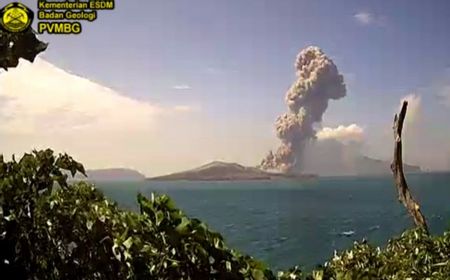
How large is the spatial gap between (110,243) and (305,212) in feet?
106

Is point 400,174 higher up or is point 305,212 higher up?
point 400,174

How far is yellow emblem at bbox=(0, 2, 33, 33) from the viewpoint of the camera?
1956 mm

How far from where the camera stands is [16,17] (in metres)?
2.03

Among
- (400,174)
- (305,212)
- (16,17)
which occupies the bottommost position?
(305,212)

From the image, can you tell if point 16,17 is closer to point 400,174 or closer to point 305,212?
point 400,174

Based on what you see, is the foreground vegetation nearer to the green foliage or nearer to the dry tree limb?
the green foliage

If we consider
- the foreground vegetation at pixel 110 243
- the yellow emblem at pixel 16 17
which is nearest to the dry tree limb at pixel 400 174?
the foreground vegetation at pixel 110 243

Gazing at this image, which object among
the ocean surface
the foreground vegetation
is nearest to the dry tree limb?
the foreground vegetation

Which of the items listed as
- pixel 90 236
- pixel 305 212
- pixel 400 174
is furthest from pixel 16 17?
pixel 305 212

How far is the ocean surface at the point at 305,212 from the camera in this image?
20.6 metres

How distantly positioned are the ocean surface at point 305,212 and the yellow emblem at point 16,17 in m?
11.1

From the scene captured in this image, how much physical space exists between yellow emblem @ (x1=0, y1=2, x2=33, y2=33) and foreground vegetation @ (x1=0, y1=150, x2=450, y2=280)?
685 millimetres

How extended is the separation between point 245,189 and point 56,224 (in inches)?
1725

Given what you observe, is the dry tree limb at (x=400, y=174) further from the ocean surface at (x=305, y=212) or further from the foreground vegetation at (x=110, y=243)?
the ocean surface at (x=305, y=212)
